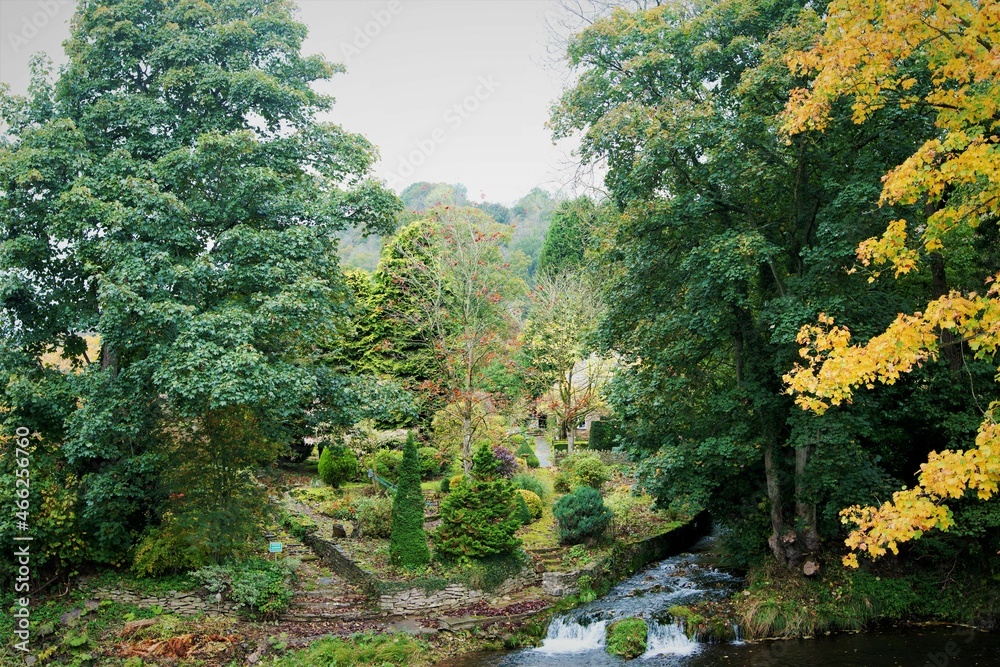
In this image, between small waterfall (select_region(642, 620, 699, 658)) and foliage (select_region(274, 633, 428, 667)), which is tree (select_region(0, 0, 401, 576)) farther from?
small waterfall (select_region(642, 620, 699, 658))

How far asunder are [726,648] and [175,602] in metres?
10.1

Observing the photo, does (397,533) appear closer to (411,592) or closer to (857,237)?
(411,592)

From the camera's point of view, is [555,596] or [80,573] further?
[555,596]

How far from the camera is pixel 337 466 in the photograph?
68.6 feet

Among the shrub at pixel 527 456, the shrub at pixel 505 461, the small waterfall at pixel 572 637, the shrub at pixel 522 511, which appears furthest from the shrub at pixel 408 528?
the shrub at pixel 527 456

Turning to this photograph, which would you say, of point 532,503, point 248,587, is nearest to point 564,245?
point 532,503

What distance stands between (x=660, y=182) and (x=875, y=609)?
9.12 m

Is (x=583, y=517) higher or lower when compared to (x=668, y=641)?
higher

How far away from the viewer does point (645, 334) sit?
43.9 ft

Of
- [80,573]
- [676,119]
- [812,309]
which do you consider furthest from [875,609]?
[80,573]

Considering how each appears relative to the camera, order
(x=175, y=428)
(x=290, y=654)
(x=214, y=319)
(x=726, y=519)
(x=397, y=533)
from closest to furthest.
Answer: (x=290, y=654)
(x=214, y=319)
(x=175, y=428)
(x=397, y=533)
(x=726, y=519)

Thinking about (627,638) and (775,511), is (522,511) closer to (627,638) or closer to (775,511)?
(627,638)

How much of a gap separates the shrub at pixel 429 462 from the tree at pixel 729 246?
899cm

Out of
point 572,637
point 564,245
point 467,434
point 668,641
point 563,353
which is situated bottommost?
point 668,641
